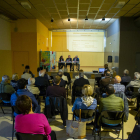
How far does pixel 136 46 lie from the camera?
862cm

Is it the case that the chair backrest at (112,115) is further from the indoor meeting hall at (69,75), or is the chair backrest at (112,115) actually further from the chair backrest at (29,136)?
the chair backrest at (29,136)

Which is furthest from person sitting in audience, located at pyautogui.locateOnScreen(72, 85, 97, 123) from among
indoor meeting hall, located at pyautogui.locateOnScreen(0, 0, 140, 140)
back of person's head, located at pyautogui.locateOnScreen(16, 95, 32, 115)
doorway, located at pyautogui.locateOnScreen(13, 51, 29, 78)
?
doorway, located at pyautogui.locateOnScreen(13, 51, 29, 78)

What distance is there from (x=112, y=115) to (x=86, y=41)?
Result: 11.3 meters

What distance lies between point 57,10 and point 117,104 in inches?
248

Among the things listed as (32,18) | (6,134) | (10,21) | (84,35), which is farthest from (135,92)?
(84,35)

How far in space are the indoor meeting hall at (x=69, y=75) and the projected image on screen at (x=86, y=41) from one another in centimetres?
9

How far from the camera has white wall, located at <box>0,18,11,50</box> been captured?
8.11 m

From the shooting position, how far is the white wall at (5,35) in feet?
26.6

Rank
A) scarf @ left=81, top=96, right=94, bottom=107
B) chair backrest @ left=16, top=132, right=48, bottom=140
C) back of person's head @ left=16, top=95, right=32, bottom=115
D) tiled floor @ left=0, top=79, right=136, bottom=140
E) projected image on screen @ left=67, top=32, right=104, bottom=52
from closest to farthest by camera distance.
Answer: chair backrest @ left=16, top=132, right=48, bottom=140
back of person's head @ left=16, top=95, right=32, bottom=115
scarf @ left=81, top=96, right=94, bottom=107
tiled floor @ left=0, top=79, right=136, bottom=140
projected image on screen @ left=67, top=32, right=104, bottom=52

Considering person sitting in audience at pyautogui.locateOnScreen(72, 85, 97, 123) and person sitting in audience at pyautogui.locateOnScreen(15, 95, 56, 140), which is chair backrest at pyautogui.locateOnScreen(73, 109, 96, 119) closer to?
person sitting in audience at pyautogui.locateOnScreen(72, 85, 97, 123)

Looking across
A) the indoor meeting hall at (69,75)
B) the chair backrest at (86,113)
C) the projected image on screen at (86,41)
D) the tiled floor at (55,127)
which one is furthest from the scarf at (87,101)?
the projected image on screen at (86,41)

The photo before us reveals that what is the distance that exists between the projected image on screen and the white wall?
18.8 feet

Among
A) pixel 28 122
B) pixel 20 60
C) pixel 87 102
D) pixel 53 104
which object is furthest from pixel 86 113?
pixel 20 60

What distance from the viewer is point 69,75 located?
6137 mm
